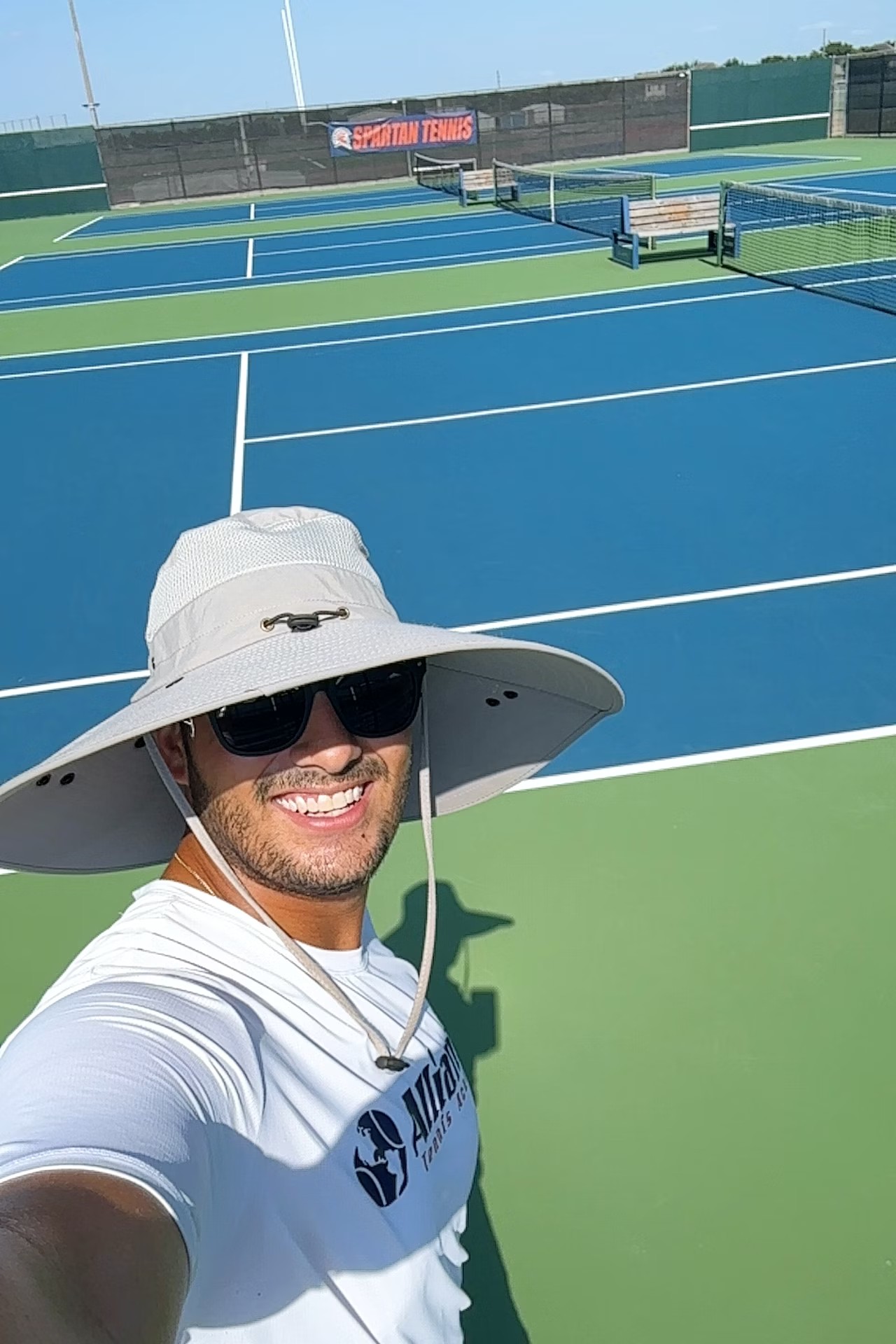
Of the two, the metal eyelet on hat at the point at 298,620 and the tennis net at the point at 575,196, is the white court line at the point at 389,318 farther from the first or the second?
the metal eyelet on hat at the point at 298,620

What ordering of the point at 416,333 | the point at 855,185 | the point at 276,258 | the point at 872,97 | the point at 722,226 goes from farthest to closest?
the point at 872,97 → the point at 855,185 → the point at 276,258 → the point at 722,226 → the point at 416,333

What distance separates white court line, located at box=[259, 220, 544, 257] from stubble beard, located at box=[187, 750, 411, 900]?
22840 mm

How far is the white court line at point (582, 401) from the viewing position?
10.3m

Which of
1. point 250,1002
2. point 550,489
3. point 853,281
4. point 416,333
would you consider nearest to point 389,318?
point 416,333

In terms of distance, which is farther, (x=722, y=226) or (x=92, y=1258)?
(x=722, y=226)

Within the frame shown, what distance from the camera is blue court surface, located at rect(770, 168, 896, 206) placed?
2183cm

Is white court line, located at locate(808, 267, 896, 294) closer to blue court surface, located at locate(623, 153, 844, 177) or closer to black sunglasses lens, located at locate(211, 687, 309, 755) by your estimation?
black sunglasses lens, located at locate(211, 687, 309, 755)

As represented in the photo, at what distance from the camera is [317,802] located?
1.79m

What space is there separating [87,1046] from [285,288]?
18.7 m

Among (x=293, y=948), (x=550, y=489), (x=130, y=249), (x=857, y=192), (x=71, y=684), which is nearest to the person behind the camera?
(x=293, y=948)

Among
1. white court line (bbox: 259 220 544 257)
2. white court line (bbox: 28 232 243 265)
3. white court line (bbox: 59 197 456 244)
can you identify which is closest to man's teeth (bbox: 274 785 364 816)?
white court line (bbox: 259 220 544 257)

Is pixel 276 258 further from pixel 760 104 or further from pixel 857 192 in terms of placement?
pixel 760 104

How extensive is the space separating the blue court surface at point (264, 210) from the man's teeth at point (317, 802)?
31.5 meters

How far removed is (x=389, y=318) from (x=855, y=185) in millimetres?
15478
